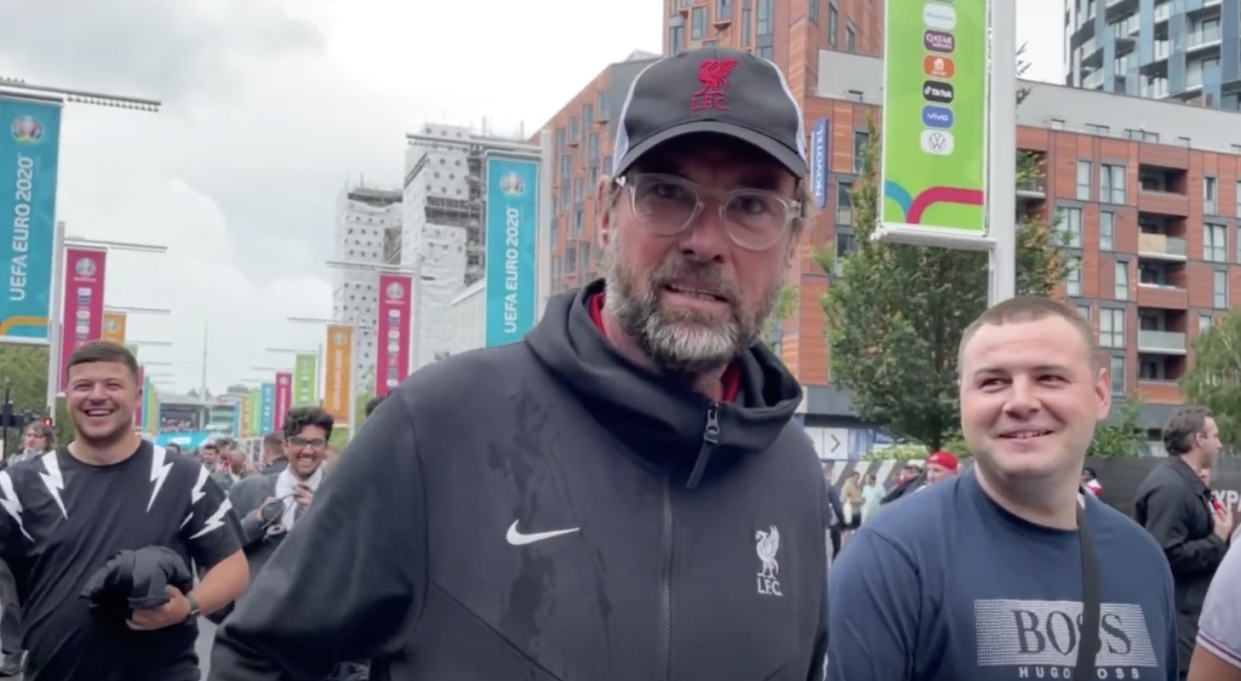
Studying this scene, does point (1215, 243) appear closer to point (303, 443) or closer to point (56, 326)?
point (56, 326)

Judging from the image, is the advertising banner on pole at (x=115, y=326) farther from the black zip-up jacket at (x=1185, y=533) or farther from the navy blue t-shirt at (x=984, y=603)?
the navy blue t-shirt at (x=984, y=603)

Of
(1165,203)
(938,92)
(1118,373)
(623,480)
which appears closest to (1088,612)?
(623,480)

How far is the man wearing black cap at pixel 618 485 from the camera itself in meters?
1.62

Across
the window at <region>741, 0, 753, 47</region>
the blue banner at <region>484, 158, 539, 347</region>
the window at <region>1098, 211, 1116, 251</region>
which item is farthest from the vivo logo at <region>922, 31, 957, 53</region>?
the window at <region>1098, 211, 1116, 251</region>

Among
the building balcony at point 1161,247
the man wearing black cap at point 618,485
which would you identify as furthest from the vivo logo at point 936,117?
the building balcony at point 1161,247

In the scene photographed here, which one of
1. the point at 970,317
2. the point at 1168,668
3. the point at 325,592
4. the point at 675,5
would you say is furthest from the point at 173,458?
the point at 675,5

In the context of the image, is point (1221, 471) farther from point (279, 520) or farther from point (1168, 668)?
point (1168, 668)

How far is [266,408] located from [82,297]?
48055 millimetres

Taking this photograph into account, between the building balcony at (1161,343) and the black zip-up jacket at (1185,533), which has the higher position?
the building balcony at (1161,343)

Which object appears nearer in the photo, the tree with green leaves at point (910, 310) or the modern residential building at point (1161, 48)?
the tree with green leaves at point (910, 310)

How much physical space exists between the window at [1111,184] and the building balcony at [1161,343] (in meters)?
6.56

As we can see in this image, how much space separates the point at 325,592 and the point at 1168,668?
2067 mm

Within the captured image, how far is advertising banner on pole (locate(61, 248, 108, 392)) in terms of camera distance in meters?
23.9

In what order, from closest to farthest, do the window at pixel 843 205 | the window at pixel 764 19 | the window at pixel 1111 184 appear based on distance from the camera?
the window at pixel 843 205
the window at pixel 1111 184
the window at pixel 764 19
